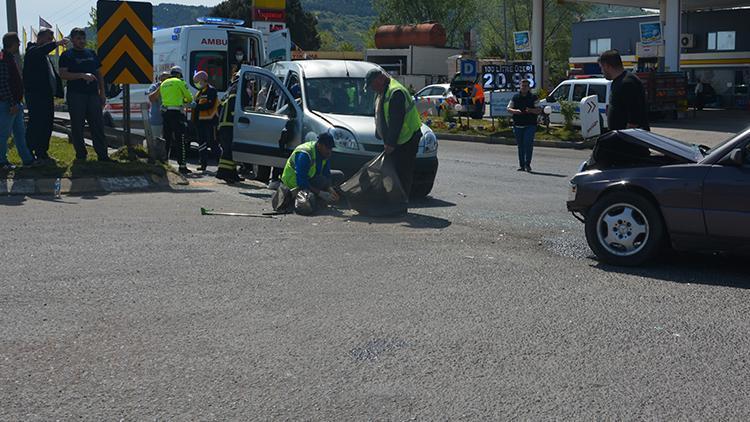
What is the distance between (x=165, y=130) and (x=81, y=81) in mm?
3103

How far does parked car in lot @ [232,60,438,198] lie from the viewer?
509 inches

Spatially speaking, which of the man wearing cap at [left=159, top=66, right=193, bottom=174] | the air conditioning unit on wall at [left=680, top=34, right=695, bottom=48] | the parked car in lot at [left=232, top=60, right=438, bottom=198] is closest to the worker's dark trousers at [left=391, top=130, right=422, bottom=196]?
the parked car in lot at [left=232, top=60, right=438, bottom=198]

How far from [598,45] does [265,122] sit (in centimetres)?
5530

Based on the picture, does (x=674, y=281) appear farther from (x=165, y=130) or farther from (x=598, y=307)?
(x=165, y=130)

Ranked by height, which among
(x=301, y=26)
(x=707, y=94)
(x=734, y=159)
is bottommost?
(x=734, y=159)

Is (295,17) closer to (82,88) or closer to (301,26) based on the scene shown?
(301,26)

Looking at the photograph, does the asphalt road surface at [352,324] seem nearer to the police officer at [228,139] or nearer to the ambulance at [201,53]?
the police officer at [228,139]

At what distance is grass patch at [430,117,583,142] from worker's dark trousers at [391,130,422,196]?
16884mm

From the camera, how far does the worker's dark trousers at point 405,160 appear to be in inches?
456

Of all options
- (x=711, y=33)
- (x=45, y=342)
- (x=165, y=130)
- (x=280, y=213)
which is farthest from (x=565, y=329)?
(x=711, y=33)

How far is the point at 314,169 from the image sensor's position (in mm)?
11617

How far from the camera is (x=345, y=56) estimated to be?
6212 centimetres

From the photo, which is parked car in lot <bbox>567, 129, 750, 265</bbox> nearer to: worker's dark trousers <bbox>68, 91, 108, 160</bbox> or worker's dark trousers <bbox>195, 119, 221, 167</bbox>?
worker's dark trousers <bbox>68, 91, 108, 160</bbox>

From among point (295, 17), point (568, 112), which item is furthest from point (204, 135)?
point (295, 17)
